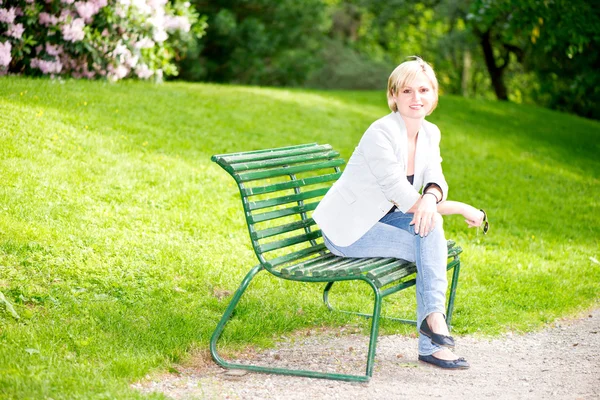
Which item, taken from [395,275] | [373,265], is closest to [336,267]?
[373,265]

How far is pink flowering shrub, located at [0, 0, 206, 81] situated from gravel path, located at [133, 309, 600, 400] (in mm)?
6672

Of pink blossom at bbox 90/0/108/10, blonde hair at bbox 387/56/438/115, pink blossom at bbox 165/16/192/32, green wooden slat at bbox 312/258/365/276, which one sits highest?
pink blossom at bbox 90/0/108/10

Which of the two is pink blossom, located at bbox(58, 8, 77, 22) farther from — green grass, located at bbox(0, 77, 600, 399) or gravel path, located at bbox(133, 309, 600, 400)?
gravel path, located at bbox(133, 309, 600, 400)

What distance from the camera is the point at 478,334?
5.50 metres

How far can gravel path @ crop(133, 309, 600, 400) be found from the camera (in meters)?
4.27

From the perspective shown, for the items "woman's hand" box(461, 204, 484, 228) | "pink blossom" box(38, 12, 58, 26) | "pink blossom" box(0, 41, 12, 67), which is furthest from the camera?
"pink blossom" box(38, 12, 58, 26)

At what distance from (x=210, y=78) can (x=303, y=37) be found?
281cm

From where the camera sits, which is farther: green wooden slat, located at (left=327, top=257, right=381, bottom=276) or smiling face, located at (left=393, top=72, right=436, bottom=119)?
smiling face, located at (left=393, top=72, right=436, bottom=119)

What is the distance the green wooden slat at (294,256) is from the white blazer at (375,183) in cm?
26

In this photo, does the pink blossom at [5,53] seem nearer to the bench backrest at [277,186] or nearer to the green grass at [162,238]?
the green grass at [162,238]

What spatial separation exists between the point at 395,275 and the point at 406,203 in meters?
0.41

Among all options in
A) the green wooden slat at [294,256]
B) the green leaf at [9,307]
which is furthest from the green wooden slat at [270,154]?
the green leaf at [9,307]

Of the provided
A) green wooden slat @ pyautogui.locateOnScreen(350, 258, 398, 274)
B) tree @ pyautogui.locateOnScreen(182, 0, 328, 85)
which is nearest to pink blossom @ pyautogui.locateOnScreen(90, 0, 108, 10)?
tree @ pyautogui.locateOnScreen(182, 0, 328, 85)

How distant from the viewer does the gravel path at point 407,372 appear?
427 centimetres
